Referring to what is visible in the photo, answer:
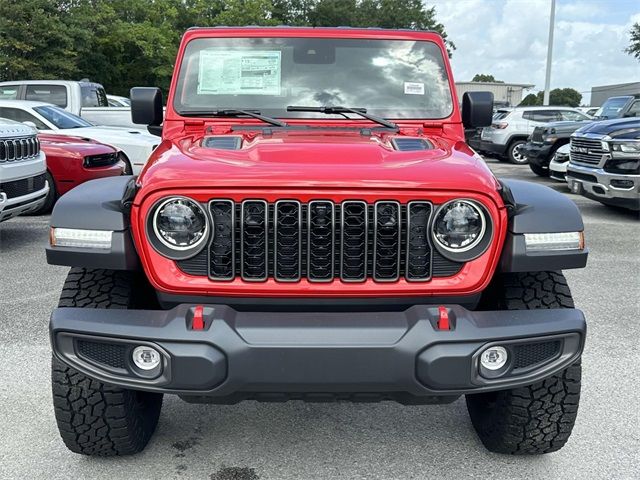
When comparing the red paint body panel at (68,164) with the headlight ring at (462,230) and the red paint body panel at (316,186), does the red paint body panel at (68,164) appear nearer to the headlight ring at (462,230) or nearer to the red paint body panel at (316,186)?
the red paint body panel at (316,186)

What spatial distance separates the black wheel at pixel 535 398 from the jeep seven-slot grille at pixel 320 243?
1.18ft

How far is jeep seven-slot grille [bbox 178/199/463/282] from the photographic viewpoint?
248 centimetres

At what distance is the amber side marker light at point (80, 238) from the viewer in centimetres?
254

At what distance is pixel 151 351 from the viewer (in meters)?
2.38

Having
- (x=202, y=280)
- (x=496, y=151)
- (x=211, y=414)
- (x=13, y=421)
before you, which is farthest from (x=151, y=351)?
(x=496, y=151)

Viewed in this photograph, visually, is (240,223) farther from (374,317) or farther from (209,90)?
(209,90)

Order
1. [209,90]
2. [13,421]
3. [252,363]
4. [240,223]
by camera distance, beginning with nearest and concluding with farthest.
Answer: [252,363], [240,223], [13,421], [209,90]

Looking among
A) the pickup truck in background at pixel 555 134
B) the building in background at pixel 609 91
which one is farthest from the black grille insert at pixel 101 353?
the building in background at pixel 609 91

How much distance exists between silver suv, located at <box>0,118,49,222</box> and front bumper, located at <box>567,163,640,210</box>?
7.05m

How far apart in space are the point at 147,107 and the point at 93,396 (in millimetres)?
1832

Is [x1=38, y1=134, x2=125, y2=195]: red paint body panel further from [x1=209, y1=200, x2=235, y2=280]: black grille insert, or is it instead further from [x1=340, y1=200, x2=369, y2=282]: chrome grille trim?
[x1=340, y1=200, x2=369, y2=282]: chrome grille trim

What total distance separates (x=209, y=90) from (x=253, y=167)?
4.16 feet

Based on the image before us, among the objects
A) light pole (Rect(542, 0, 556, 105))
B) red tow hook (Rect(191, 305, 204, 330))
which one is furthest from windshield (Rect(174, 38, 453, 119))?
light pole (Rect(542, 0, 556, 105))

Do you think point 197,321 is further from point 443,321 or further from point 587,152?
point 587,152
